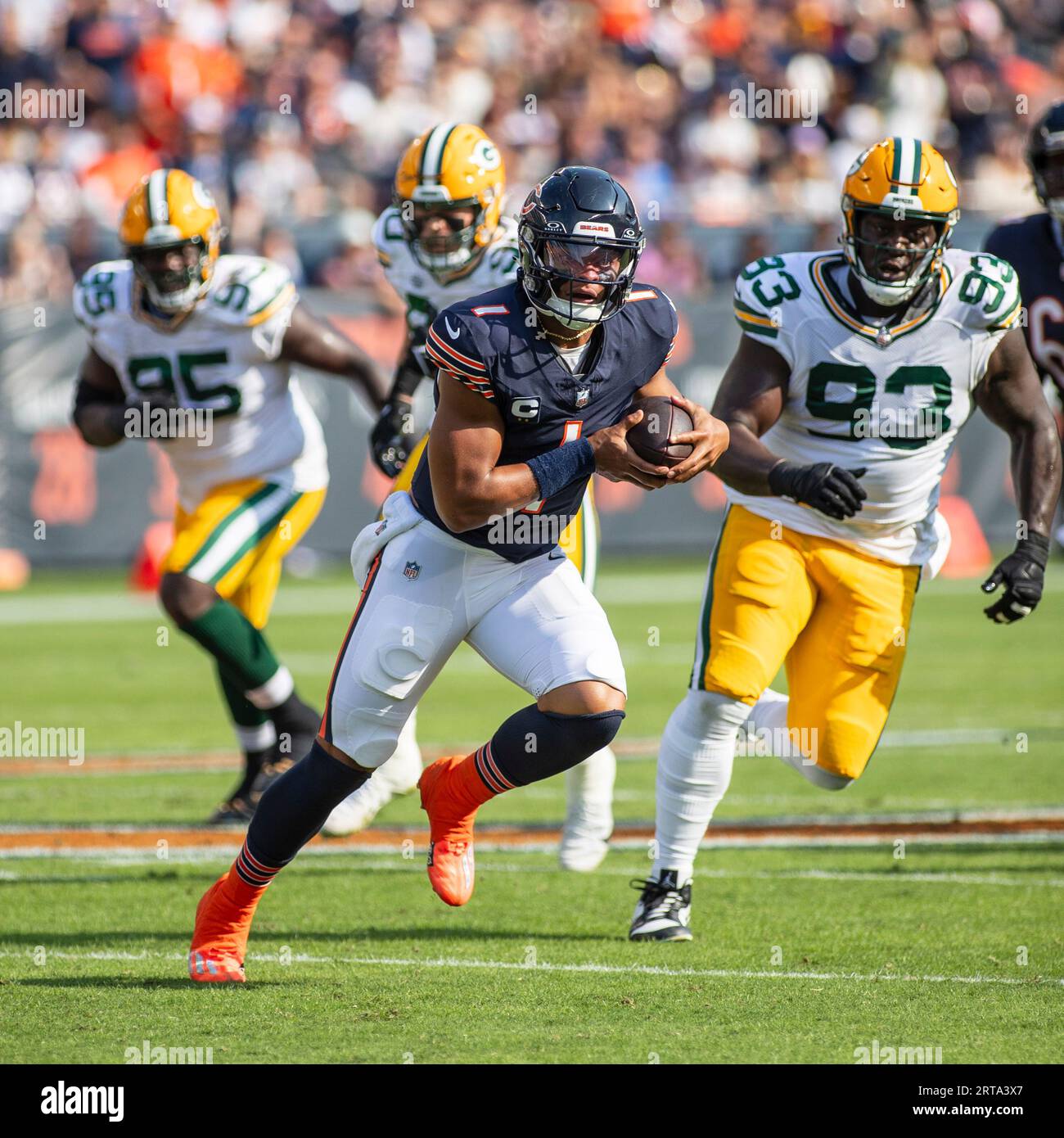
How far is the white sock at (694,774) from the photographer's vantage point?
4715mm

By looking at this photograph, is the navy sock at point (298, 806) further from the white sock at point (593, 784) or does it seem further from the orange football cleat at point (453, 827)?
the white sock at point (593, 784)

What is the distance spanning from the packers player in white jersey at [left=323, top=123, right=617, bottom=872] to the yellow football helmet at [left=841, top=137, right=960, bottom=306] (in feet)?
3.90

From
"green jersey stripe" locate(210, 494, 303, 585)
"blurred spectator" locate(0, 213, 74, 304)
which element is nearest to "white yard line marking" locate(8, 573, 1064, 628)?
"blurred spectator" locate(0, 213, 74, 304)

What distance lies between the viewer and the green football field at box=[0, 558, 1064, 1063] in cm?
364

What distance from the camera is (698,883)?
213 inches

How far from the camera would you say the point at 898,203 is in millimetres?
4629

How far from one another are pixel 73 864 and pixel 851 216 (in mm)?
3134

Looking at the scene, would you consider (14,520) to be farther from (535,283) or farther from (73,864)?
(535,283)

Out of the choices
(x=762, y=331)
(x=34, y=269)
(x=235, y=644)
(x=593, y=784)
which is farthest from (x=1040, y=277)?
(x=34, y=269)

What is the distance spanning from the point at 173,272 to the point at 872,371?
2.68 meters

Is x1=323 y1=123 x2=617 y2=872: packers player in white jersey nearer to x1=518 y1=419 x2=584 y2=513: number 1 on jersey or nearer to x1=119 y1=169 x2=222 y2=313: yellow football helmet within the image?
x1=119 y1=169 x2=222 y2=313: yellow football helmet

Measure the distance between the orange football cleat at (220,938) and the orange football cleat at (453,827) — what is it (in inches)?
17.4

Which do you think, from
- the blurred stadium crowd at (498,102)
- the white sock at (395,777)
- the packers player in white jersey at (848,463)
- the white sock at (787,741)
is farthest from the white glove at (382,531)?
the blurred stadium crowd at (498,102)
